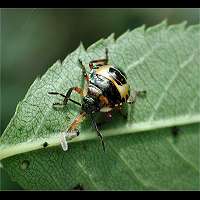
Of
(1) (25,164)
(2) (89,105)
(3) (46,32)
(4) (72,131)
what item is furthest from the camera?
(3) (46,32)

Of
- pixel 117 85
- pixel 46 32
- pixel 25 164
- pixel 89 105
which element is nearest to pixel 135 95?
pixel 117 85

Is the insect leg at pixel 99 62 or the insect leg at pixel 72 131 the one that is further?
the insect leg at pixel 99 62

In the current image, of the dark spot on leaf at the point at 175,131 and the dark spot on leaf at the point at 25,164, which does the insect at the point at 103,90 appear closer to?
the dark spot on leaf at the point at 175,131

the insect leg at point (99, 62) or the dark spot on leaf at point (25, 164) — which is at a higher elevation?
the insect leg at point (99, 62)

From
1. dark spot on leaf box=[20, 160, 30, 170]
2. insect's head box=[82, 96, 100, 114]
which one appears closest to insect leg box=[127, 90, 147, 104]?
insect's head box=[82, 96, 100, 114]

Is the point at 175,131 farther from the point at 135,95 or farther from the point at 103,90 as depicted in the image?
the point at 103,90

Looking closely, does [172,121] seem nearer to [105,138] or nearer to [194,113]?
[194,113]

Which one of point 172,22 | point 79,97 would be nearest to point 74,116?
point 79,97

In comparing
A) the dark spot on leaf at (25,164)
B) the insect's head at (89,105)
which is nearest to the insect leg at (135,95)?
the insect's head at (89,105)
